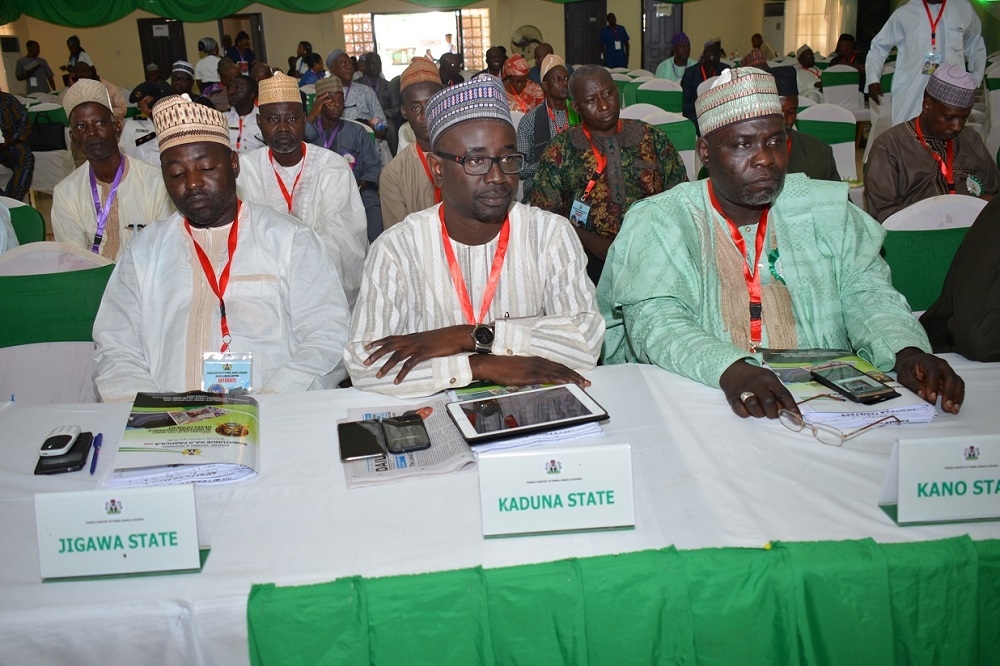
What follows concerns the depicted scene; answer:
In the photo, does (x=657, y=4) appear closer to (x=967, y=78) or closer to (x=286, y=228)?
(x=967, y=78)

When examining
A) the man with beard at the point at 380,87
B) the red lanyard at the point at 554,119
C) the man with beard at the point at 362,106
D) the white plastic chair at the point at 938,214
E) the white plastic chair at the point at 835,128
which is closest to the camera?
the white plastic chair at the point at 938,214

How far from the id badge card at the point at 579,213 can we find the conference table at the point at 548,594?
287 centimetres

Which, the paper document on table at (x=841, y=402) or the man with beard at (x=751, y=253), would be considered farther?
the man with beard at (x=751, y=253)

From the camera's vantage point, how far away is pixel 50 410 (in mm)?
2059

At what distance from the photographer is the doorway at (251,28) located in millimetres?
20125

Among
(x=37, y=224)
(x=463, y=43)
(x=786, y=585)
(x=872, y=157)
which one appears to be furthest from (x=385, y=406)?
(x=463, y=43)

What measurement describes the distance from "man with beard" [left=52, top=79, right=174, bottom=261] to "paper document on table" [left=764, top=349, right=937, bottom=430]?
3238 mm

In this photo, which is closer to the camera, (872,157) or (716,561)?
(716,561)

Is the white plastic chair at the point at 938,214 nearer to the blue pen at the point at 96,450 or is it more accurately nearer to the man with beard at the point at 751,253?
the man with beard at the point at 751,253

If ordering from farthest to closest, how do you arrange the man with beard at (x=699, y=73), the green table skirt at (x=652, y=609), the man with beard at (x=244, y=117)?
the man with beard at (x=699, y=73) → the man with beard at (x=244, y=117) → the green table skirt at (x=652, y=609)

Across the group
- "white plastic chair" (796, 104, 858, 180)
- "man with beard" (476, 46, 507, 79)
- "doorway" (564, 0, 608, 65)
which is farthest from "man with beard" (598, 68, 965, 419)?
"doorway" (564, 0, 608, 65)

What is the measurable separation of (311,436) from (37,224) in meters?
3.00

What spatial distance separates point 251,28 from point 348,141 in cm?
1646

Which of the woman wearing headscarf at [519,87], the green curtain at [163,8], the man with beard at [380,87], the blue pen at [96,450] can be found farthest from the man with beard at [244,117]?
the green curtain at [163,8]
